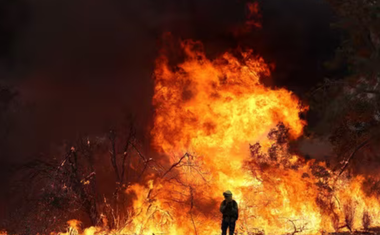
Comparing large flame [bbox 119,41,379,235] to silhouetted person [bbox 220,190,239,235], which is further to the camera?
large flame [bbox 119,41,379,235]

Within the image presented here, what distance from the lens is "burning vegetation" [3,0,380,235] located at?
15.0m

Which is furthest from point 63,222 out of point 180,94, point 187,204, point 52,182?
point 180,94

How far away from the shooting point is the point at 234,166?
15320mm

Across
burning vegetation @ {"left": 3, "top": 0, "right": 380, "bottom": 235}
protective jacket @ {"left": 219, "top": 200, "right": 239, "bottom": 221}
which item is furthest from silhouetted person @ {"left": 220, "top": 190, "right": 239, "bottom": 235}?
burning vegetation @ {"left": 3, "top": 0, "right": 380, "bottom": 235}

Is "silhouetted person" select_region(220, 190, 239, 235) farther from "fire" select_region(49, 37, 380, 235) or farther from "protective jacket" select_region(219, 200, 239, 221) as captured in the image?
"fire" select_region(49, 37, 380, 235)

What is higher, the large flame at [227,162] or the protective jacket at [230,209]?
the large flame at [227,162]

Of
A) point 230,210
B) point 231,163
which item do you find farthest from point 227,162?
point 230,210

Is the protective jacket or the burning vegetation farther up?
the burning vegetation

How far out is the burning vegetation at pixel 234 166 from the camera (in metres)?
15.0

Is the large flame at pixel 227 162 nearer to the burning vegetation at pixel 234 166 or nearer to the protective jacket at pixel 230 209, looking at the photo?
the burning vegetation at pixel 234 166

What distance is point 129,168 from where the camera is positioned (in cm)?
1973

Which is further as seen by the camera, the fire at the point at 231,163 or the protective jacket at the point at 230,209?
the fire at the point at 231,163

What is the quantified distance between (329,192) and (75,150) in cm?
1168

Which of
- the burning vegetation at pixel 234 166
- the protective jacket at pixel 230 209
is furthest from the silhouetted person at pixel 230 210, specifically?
the burning vegetation at pixel 234 166
